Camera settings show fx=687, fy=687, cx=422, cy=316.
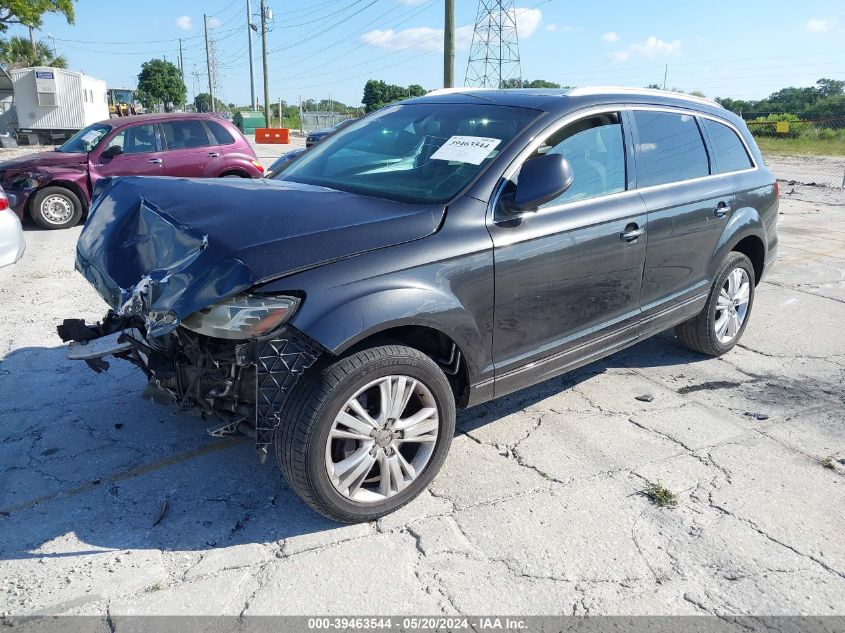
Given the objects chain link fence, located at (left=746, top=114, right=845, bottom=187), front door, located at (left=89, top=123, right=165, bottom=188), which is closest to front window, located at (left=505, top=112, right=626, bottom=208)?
front door, located at (left=89, top=123, right=165, bottom=188)

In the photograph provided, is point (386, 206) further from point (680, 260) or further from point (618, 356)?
point (618, 356)

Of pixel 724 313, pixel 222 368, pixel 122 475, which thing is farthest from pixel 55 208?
pixel 724 313

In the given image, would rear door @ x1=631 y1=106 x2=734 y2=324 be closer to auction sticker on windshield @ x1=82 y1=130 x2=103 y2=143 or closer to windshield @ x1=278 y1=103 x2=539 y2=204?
windshield @ x1=278 y1=103 x2=539 y2=204

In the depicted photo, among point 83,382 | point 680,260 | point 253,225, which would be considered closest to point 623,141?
point 680,260

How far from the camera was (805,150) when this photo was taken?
99.3ft

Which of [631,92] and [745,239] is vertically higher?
[631,92]

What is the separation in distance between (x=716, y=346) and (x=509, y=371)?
2424mm

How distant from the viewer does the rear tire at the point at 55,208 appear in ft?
32.3

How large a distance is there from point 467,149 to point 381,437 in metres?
1.55

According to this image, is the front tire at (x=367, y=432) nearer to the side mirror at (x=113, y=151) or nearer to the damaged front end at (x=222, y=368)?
the damaged front end at (x=222, y=368)

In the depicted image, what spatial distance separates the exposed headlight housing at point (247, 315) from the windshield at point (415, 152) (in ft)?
3.17

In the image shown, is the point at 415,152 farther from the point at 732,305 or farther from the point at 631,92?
the point at 732,305

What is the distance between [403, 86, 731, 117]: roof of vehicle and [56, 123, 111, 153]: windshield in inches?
296

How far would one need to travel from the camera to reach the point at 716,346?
203 inches
